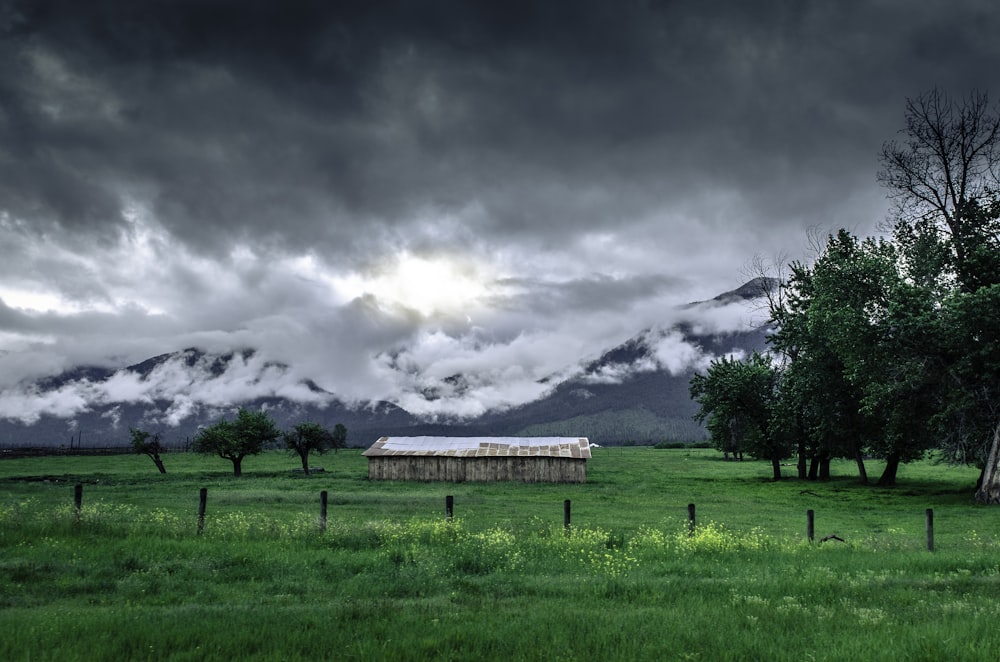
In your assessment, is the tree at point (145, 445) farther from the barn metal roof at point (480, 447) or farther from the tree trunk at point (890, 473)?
the tree trunk at point (890, 473)

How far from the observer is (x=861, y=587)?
44.8ft

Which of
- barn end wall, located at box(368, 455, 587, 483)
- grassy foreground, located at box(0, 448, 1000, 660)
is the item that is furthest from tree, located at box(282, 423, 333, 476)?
grassy foreground, located at box(0, 448, 1000, 660)

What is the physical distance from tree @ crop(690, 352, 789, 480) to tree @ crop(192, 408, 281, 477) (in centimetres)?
4782

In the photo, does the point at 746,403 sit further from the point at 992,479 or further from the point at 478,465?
the point at 478,465

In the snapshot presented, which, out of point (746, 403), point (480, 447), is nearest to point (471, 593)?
point (480, 447)

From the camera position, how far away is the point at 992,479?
37.0m

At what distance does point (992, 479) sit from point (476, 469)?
143ft

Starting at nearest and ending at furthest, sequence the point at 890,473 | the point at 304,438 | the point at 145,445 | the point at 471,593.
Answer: the point at 471,593 < the point at 890,473 < the point at 145,445 < the point at 304,438

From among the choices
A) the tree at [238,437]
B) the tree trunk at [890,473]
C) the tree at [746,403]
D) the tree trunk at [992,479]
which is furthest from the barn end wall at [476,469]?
the tree trunk at [992,479]

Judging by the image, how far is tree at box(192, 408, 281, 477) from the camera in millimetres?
67250

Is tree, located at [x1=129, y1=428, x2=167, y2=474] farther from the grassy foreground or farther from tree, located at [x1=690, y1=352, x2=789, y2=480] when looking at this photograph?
tree, located at [x1=690, y1=352, x2=789, y2=480]

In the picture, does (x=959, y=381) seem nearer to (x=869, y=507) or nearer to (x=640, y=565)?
(x=869, y=507)

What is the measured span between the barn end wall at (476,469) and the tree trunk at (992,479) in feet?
114

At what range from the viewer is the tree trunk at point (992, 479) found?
36.6 meters
